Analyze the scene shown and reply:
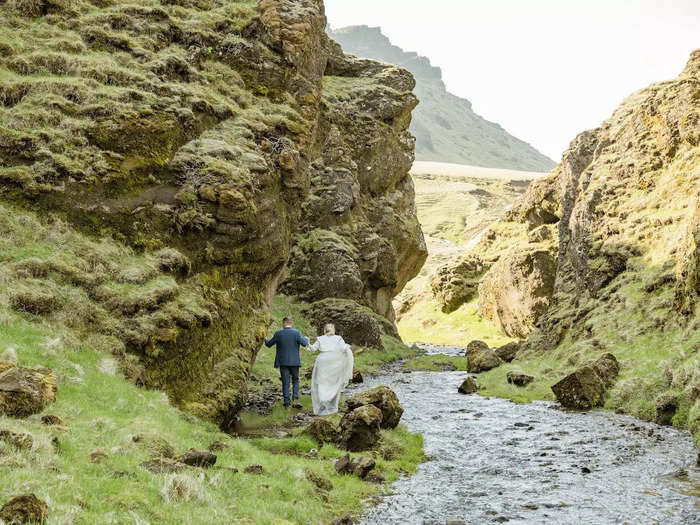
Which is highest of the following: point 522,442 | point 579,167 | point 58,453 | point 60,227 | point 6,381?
point 579,167

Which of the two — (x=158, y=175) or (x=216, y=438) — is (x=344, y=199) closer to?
(x=158, y=175)

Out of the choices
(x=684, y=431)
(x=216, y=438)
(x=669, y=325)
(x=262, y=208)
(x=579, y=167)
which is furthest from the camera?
(x=579, y=167)

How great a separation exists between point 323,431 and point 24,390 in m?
8.66

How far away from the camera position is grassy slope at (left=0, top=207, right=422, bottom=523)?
8.39 meters

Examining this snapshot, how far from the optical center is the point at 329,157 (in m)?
60.5

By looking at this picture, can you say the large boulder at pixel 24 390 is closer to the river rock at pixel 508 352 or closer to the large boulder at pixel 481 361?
the large boulder at pixel 481 361

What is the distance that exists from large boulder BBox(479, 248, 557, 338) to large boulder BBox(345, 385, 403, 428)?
166 feet

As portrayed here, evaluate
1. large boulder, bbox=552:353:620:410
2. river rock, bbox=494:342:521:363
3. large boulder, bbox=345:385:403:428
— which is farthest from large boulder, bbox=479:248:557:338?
large boulder, bbox=345:385:403:428

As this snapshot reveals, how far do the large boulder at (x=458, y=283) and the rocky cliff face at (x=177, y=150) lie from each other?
66.9 meters

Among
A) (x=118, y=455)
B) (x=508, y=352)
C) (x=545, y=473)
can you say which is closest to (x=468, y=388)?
(x=545, y=473)

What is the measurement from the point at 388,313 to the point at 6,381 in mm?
59708

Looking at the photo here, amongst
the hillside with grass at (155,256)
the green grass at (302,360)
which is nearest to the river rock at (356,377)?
the green grass at (302,360)

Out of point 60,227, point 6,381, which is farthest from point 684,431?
point 60,227

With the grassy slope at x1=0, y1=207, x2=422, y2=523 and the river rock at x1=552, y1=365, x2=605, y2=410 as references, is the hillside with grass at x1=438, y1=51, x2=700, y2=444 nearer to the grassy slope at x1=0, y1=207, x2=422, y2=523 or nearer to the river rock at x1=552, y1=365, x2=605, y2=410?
the river rock at x1=552, y1=365, x2=605, y2=410
